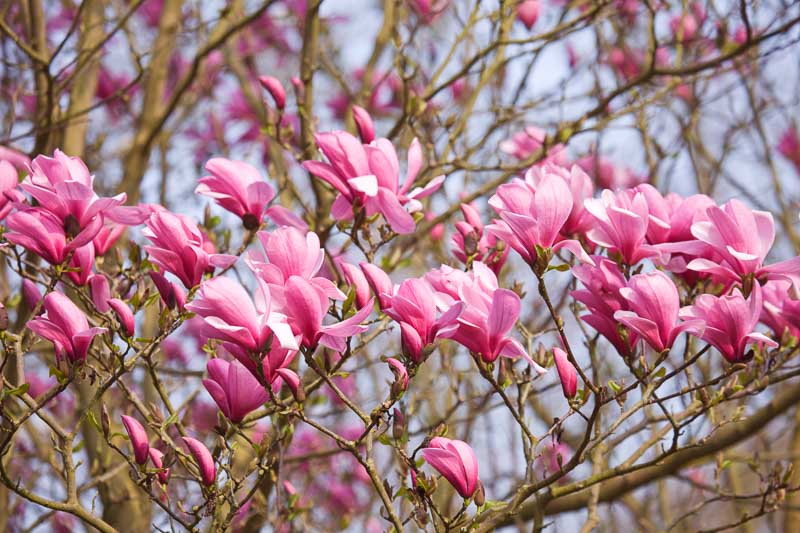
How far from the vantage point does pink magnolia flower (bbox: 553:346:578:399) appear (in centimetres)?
152

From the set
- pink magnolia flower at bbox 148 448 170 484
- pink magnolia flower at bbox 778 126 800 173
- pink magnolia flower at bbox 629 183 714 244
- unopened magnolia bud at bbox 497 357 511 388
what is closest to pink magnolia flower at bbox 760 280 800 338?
pink magnolia flower at bbox 629 183 714 244

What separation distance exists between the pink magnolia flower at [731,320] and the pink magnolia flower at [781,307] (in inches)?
4.3

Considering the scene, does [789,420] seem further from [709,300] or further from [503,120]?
[709,300]

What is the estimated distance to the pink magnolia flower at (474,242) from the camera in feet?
6.06

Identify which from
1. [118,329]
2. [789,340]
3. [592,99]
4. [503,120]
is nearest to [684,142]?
[592,99]

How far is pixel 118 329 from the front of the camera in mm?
1631

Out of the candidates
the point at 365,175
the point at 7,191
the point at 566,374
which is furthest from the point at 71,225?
the point at 566,374

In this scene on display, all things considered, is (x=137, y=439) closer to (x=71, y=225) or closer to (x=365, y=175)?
(x=71, y=225)

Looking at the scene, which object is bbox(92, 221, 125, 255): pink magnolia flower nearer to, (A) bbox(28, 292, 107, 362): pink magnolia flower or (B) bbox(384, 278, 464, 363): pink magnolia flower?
(A) bbox(28, 292, 107, 362): pink magnolia flower

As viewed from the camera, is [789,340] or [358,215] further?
[358,215]

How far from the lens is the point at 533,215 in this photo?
60.5 inches

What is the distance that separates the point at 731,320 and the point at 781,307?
0.21 meters

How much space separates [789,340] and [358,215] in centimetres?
81

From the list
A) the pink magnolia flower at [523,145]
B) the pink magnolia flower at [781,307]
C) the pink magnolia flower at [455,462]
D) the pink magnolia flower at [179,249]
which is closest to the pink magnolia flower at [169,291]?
the pink magnolia flower at [179,249]
